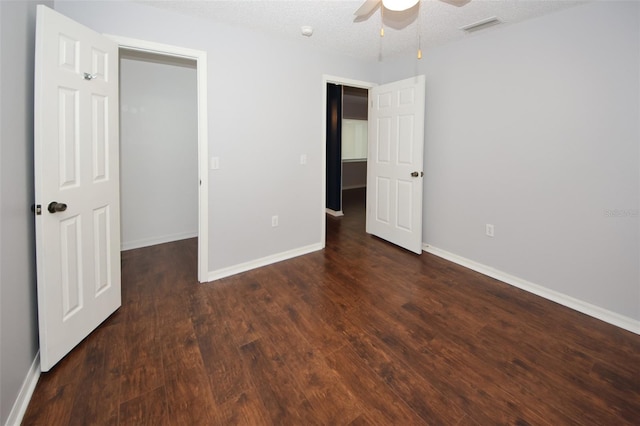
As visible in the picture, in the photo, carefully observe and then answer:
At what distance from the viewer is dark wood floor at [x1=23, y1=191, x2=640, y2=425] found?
1.57m

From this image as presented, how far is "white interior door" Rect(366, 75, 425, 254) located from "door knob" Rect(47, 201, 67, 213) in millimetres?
3234

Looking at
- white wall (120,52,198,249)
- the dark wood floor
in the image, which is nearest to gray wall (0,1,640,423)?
the dark wood floor

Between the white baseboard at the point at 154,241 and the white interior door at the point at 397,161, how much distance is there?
2688 mm

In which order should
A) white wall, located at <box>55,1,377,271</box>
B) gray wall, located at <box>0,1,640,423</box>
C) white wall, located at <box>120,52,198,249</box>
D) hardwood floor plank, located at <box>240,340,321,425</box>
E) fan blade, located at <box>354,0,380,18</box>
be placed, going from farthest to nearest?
white wall, located at <box>120,52,198,249</box>, white wall, located at <box>55,1,377,271</box>, fan blade, located at <box>354,0,380,18</box>, gray wall, located at <box>0,1,640,423</box>, hardwood floor plank, located at <box>240,340,321,425</box>

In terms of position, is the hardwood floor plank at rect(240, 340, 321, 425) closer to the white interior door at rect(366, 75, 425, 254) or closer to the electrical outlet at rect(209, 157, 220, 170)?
the electrical outlet at rect(209, 157, 220, 170)

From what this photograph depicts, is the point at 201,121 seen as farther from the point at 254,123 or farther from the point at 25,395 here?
the point at 25,395

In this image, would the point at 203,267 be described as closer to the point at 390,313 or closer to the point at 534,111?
the point at 390,313

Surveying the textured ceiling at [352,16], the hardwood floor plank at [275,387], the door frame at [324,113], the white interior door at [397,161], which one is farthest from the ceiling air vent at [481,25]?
the hardwood floor plank at [275,387]

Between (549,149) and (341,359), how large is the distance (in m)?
2.48

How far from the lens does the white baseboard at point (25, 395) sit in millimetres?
1438

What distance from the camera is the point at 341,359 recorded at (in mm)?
1958

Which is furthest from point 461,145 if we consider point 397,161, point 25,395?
point 25,395

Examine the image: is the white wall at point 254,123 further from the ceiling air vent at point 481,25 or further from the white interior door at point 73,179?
the ceiling air vent at point 481,25

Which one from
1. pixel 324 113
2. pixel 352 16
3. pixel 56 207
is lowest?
pixel 56 207
